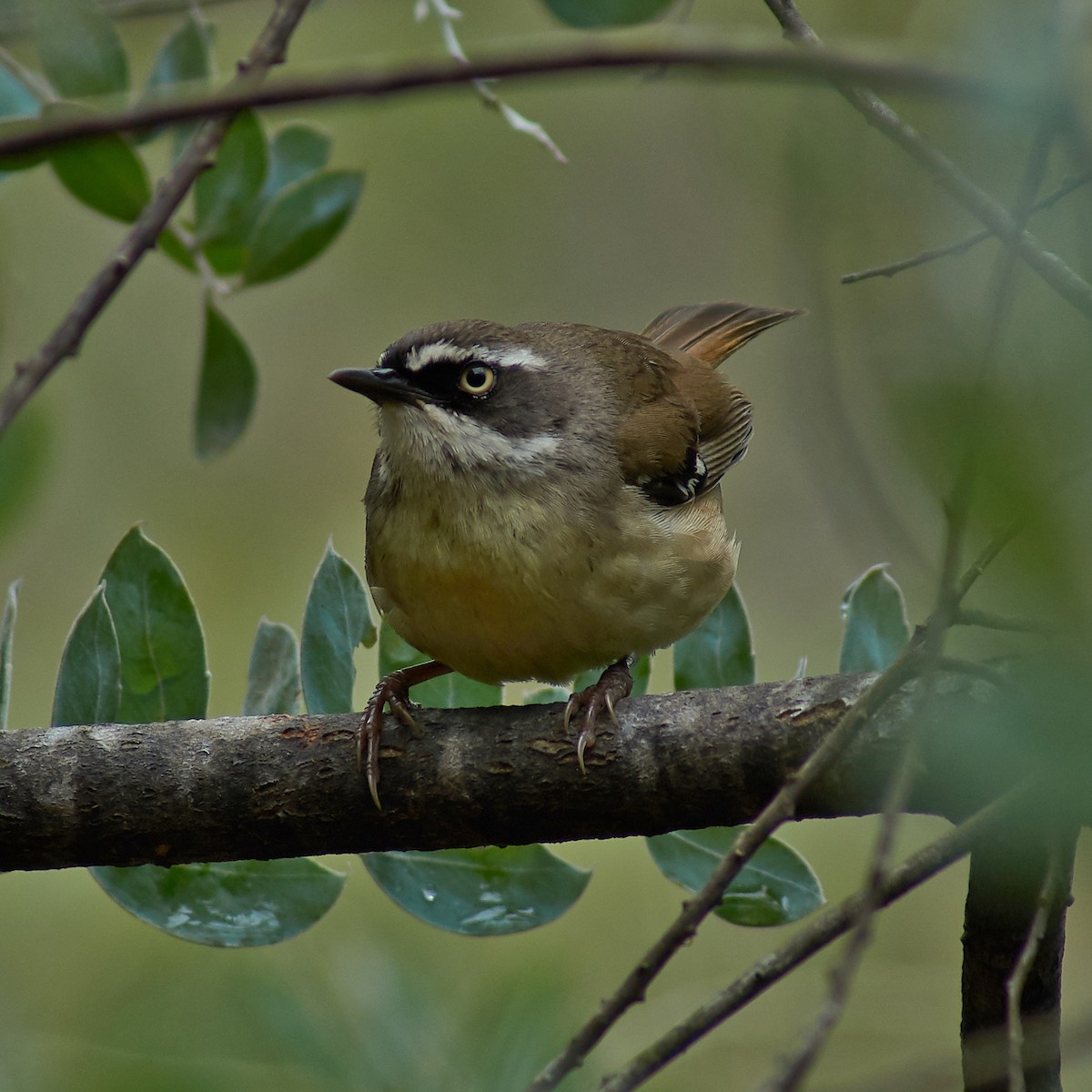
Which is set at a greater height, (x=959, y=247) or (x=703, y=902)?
(x=959, y=247)

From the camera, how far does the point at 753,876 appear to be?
3.39 meters

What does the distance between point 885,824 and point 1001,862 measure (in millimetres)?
1126

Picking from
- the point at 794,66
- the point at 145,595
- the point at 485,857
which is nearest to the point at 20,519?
the point at 145,595

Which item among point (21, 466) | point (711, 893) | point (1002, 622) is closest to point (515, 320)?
point (21, 466)

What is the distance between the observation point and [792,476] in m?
8.38

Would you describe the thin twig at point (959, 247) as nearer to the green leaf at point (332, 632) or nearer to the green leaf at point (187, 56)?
the green leaf at point (332, 632)

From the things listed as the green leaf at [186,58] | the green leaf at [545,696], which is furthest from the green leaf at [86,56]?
the green leaf at [545,696]

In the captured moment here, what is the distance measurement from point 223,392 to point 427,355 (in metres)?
0.76

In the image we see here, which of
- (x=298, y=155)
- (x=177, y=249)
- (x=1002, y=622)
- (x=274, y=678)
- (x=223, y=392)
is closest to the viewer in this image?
(x=1002, y=622)

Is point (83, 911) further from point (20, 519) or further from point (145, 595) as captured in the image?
point (145, 595)

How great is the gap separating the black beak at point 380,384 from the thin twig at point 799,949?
2229mm

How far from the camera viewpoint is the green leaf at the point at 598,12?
3.94 metres

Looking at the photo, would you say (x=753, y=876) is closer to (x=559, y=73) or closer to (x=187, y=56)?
(x=559, y=73)

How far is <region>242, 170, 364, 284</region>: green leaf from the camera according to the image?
410 centimetres
